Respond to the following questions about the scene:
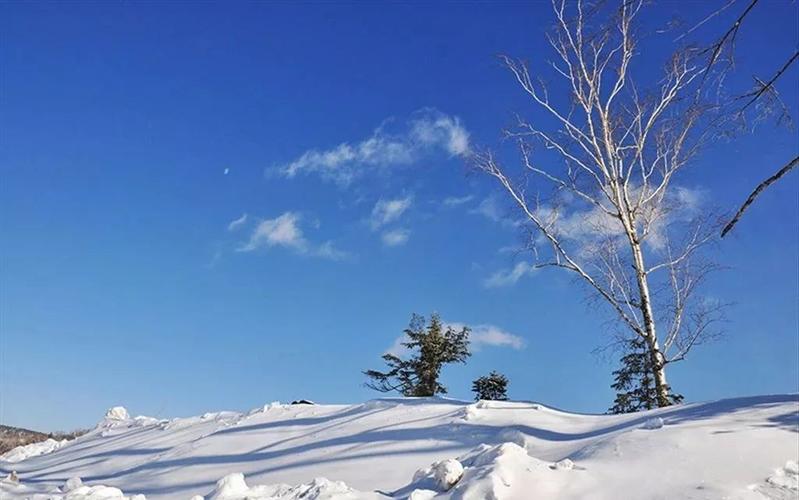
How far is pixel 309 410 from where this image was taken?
349 inches

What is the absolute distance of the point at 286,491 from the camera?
457 cm

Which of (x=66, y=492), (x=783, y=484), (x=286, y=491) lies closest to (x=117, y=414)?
(x=66, y=492)

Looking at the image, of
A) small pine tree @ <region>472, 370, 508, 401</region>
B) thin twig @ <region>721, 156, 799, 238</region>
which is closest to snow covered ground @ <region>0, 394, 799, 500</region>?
thin twig @ <region>721, 156, 799, 238</region>

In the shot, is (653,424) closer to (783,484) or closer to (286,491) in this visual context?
(783,484)

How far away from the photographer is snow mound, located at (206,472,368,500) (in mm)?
4125

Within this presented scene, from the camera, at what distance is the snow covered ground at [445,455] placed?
348 centimetres

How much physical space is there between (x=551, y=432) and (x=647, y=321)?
470 centimetres

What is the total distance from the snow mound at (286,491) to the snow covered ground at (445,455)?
0.01 meters

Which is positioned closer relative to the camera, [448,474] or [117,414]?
[448,474]

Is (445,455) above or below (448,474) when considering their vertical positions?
above

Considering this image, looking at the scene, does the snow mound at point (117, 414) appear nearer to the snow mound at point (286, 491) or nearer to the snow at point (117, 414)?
the snow at point (117, 414)

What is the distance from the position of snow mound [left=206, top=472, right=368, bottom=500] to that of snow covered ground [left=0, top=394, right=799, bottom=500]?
13mm

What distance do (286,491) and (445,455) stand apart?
1549mm

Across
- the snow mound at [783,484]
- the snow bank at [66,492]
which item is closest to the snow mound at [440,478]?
the snow mound at [783,484]
